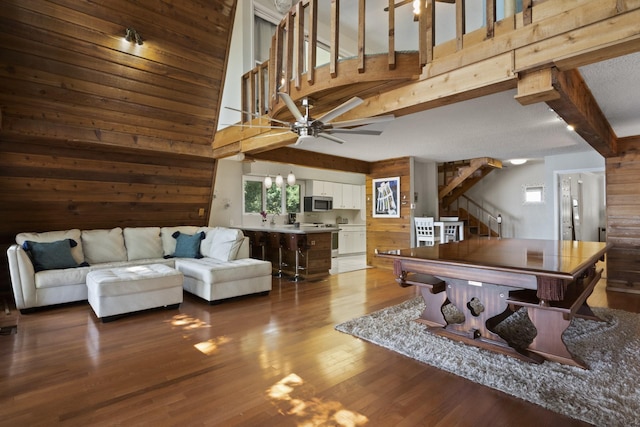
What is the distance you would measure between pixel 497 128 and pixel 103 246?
583 cm

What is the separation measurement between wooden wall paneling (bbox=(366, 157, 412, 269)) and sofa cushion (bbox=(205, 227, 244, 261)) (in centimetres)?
319

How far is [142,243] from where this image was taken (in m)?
5.41

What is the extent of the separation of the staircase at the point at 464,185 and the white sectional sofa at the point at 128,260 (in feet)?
16.5

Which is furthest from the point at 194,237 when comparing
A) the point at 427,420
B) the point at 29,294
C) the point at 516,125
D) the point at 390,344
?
the point at 516,125

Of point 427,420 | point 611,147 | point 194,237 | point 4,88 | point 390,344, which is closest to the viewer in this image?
point 427,420

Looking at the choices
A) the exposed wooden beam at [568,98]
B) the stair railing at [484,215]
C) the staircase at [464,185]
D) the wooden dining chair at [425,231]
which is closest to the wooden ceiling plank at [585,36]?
the exposed wooden beam at [568,98]

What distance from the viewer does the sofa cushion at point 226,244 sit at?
16.3 feet

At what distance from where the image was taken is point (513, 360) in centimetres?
259

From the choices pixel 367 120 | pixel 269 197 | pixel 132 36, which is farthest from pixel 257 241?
pixel 367 120

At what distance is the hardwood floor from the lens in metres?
1.93

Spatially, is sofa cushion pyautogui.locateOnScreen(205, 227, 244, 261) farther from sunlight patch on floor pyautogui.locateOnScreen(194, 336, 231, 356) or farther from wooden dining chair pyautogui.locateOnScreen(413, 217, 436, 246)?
wooden dining chair pyautogui.locateOnScreen(413, 217, 436, 246)

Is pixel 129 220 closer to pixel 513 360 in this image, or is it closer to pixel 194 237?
pixel 194 237

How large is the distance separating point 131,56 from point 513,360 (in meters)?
5.05

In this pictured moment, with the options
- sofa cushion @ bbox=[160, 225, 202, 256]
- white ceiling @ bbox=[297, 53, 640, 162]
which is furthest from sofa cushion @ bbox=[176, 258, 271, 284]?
white ceiling @ bbox=[297, 53, 640, 162]
